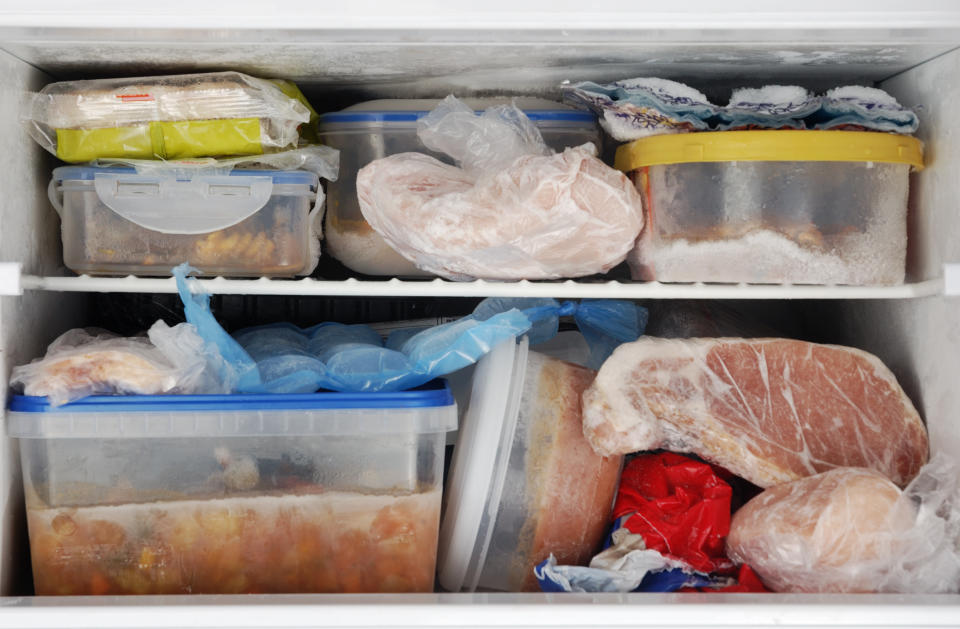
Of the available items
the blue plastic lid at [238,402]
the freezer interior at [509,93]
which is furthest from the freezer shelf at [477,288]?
the blue plastic lid at [238,402]

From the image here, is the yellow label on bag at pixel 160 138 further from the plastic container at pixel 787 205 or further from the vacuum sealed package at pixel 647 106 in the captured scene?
the plastic container at pixel 787 205

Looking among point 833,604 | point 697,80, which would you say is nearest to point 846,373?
point 833,604

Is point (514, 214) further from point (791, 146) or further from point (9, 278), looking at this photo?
point (9, 278)

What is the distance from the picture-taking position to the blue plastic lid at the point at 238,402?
1033 millimetres

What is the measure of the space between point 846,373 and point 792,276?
163 millimetres

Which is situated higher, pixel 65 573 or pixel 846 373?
pixel 846 373

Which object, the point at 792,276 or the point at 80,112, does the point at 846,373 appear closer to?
the point at 792,276

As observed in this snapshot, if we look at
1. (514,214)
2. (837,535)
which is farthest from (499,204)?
(837,535)

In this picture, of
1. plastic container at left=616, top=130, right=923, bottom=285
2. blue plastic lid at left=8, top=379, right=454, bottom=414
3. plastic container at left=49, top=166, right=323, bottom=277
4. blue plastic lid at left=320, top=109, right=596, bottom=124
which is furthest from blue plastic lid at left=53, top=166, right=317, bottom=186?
plastic container at left=616, top=130, right=923, bottom=285

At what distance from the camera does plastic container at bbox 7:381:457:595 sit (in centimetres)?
105

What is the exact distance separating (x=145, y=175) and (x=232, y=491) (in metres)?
0.44

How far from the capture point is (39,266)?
116 centimetres

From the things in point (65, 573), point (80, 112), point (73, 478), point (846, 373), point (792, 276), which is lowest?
point (65, 573)

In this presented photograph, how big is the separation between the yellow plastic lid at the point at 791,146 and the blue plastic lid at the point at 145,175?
1.65 ft
